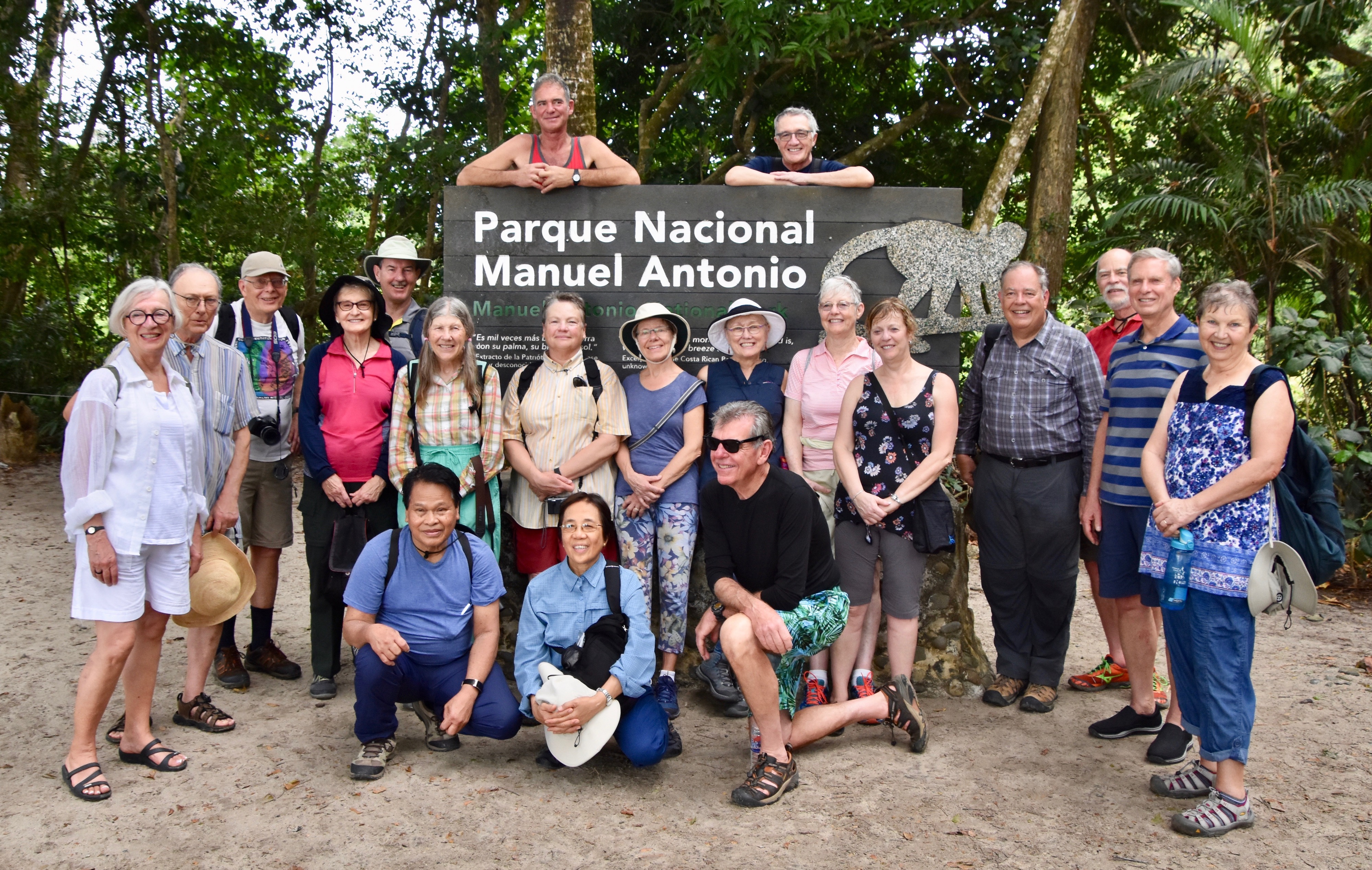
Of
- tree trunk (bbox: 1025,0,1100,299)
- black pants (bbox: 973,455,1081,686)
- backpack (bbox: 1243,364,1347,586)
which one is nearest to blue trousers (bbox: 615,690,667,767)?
black pants (bbox: 973,455,1081,686)

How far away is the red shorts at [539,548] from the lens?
469 cm

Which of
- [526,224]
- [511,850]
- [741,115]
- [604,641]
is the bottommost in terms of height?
[511,850]

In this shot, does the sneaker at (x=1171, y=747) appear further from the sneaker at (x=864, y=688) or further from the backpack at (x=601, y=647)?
the backpack at (x=601, y=647)

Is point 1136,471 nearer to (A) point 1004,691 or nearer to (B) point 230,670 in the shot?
(A) point 1004,691

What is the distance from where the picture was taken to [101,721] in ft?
14.8

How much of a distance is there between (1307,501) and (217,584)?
13.3ft

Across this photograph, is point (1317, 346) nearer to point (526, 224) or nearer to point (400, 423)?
point (526, 224)

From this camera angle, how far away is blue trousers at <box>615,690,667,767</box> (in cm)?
388

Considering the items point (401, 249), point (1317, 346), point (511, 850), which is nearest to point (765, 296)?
point (401, 249)

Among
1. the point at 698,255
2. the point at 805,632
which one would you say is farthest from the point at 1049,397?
the point at 698,255

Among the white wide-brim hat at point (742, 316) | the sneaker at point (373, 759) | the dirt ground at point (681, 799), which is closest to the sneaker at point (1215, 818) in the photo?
the dirt ground at point (681, 799)

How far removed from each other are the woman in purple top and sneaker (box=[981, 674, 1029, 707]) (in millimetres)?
1474

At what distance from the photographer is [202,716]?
14.4 ft

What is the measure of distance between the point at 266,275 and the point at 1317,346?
678 cm
